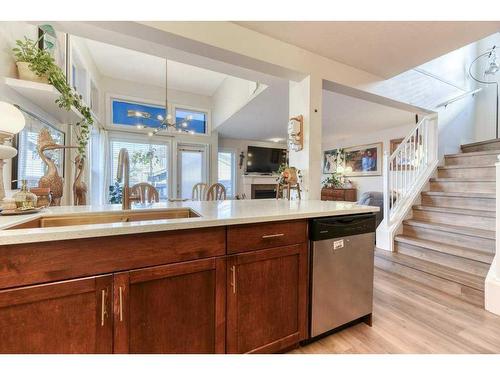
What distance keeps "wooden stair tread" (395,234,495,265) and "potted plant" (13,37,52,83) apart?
428 centimetres

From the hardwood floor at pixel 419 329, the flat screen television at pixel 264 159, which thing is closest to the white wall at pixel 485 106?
the hardwood floor at pixel 419 329

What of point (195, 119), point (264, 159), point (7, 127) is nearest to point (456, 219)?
point (7, 127)

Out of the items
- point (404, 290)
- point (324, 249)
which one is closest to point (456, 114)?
point (404, 290)

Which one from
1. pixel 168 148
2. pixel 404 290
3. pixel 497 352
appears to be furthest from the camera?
pixel 168 148

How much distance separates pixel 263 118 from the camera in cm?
484

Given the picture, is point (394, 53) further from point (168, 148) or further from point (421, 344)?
point (168, 148)

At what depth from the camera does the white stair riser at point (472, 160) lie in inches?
132

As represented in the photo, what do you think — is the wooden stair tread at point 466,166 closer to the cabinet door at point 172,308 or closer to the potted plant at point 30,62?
the cabinet door at point 172,308

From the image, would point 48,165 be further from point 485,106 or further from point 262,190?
point 485,106

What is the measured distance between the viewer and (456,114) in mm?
4230

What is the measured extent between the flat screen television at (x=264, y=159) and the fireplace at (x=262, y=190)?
49 centimetres

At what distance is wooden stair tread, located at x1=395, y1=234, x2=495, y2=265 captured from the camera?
2.37 meters

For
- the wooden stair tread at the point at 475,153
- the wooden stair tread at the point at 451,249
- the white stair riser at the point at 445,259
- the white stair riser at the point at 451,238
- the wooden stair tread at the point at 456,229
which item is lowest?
the white stair riser at the point at 445,259

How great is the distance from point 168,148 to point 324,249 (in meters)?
5.19
